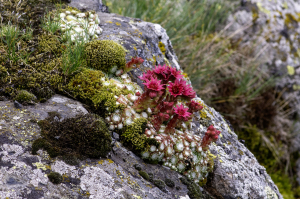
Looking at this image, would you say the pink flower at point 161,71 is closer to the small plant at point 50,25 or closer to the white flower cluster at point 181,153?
the white flower cluster at point 181,153

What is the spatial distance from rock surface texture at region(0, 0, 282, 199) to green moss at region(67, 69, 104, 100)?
0.15m

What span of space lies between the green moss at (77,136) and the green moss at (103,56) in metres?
0.98

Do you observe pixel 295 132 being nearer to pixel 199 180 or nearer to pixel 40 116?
pixel 199 180

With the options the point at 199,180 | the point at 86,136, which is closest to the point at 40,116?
the point at 86,136

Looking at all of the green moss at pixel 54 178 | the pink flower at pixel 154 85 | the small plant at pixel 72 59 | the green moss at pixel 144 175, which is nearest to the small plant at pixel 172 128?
the pink flower at pixel 154 85

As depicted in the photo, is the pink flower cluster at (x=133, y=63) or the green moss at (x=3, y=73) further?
the pink flower cluster at (x=133, y=63)

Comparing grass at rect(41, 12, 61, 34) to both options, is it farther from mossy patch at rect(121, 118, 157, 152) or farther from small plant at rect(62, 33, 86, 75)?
mossy patch at rect(121, 118, 157, 152)

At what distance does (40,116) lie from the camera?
2357 millimetres

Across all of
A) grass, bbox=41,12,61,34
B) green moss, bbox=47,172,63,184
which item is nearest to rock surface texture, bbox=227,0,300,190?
grass, bbox=41,12,61,34

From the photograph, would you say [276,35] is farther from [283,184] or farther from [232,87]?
[283,184]

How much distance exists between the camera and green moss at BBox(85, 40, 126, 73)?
309 cm

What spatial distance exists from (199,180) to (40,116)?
198 cm

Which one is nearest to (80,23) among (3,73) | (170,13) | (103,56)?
(103,56)

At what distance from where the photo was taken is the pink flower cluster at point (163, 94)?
270 cm
